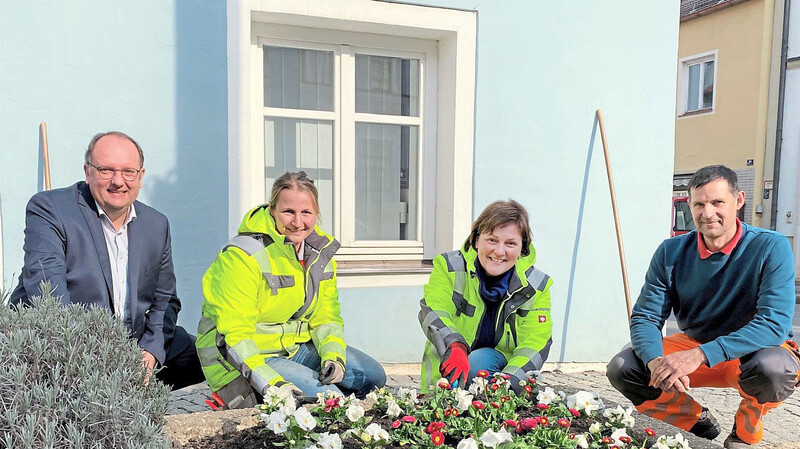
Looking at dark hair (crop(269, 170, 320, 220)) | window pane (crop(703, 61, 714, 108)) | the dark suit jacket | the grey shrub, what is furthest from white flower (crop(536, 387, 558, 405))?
window pane (crop(703, 61, 714, 108))

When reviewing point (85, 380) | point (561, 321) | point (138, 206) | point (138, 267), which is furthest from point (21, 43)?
point (561, 321)

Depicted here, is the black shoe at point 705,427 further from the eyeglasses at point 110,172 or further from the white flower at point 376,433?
the eyeglasses at point 110,172

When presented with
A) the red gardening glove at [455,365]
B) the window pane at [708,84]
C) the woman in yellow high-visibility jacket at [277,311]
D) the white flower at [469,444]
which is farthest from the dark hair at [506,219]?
the window pane at [708,84]

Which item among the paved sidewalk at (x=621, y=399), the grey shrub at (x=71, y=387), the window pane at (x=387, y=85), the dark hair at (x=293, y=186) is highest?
the window pane at (x=387, y=85)

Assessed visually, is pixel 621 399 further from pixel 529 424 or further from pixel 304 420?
pixel 304 420

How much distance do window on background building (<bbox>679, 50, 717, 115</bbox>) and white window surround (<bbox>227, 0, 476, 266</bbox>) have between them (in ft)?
38.9

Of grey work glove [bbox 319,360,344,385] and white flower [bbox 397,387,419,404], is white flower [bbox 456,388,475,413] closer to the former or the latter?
white flower [bbox 397,387,419,404]

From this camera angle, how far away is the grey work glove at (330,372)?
8.48 feet

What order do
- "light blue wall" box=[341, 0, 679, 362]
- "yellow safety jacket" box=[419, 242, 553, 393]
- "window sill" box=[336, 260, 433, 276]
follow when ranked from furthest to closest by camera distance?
1. "light blue wall" box=[341, 0, 679, 362]
2. "window sill" box=[336, 260, 433, 276]
3. "yellow safety jacket" box=[419, 242, 553, 393]

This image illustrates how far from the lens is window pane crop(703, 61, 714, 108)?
14062 mm

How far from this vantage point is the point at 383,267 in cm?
448

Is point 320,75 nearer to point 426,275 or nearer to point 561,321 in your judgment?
point 426,275

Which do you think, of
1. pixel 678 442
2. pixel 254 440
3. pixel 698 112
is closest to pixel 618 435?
pixel 678 442

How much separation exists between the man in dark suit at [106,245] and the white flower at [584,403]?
1.66m
